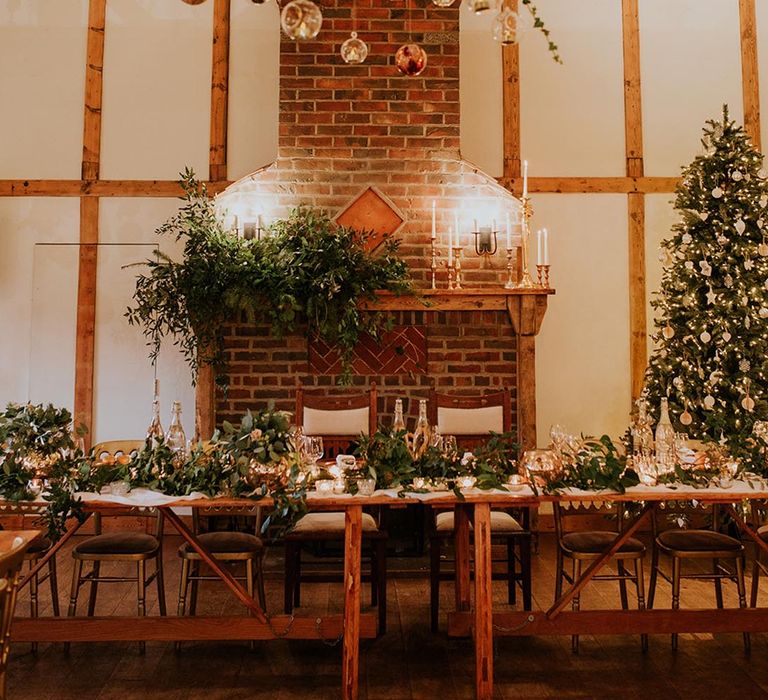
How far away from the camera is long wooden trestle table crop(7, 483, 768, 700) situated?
2.72 meters

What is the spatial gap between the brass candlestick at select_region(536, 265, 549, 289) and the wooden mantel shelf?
0.09 metres

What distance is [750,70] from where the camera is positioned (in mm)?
5816

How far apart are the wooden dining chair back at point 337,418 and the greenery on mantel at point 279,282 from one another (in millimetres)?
615

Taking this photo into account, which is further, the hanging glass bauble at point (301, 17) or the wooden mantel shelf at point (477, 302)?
the wooden mantel shelf at point (477, 302)

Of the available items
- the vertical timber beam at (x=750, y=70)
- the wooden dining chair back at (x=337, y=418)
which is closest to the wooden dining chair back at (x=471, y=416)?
the wooden dining chair back at (x=337, y=418)

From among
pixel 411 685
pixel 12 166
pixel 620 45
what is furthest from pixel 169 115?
pixel 411 685

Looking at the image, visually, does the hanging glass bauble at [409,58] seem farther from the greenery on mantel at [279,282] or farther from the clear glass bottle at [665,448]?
the greenery on mantel at [279,282]

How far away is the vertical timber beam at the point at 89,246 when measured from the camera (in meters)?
5.67

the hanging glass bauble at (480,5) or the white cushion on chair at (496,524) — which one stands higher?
the hanging glass bauble at (480,5)

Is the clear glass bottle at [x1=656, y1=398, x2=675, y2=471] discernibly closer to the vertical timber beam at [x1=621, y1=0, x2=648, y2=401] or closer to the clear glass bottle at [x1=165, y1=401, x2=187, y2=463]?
the clear glass bottle at [x1=165, y1=401, x2=187, y2=463]

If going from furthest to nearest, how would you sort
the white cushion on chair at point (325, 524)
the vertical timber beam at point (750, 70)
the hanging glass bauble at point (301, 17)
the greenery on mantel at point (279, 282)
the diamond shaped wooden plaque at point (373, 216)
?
the vertical timber beam at point (750, 70), the diamond shaped wooden plaque at point (373, 216), the greenery on mantel at point (279, 282), the white cushion on chair at point (325, 524), the hanging glass bauble at point (301, 17)

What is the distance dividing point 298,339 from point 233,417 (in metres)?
0.74

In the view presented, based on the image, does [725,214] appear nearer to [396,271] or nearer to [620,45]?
[620,45]

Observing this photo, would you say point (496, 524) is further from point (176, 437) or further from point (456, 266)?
point (456, 266)
